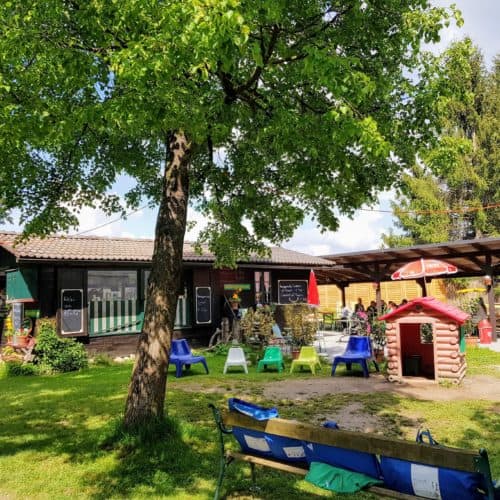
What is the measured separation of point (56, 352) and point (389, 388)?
846cm

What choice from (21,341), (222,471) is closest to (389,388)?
(222,471)

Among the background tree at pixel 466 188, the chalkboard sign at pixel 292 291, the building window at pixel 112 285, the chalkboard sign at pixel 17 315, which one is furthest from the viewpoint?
the background tree at pixel 466 188

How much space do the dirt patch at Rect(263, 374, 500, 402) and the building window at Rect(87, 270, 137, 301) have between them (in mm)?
7230

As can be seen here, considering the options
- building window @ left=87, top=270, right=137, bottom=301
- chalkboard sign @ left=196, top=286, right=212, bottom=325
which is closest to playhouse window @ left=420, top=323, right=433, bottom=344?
chalkboard sign @ left=196, top=286, right=212, bottom=325

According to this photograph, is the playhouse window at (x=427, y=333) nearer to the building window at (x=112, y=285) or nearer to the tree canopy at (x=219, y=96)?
the tree canopy at (x=219, y=96)

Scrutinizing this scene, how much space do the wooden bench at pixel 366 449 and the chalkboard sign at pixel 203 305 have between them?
1255cm

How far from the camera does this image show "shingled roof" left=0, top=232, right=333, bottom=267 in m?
13.2

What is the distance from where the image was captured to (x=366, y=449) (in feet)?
10.6

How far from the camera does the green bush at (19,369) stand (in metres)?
12.0

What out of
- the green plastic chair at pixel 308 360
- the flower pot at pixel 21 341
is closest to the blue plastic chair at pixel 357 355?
the green plastic chair at pixel 308 360

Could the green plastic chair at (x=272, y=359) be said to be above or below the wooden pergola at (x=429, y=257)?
below

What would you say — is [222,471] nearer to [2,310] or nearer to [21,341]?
[21,341]

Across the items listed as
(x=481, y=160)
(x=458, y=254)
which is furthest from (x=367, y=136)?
(x=481, y=160)

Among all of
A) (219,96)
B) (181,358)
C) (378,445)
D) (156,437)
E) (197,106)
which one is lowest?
(156,437)
